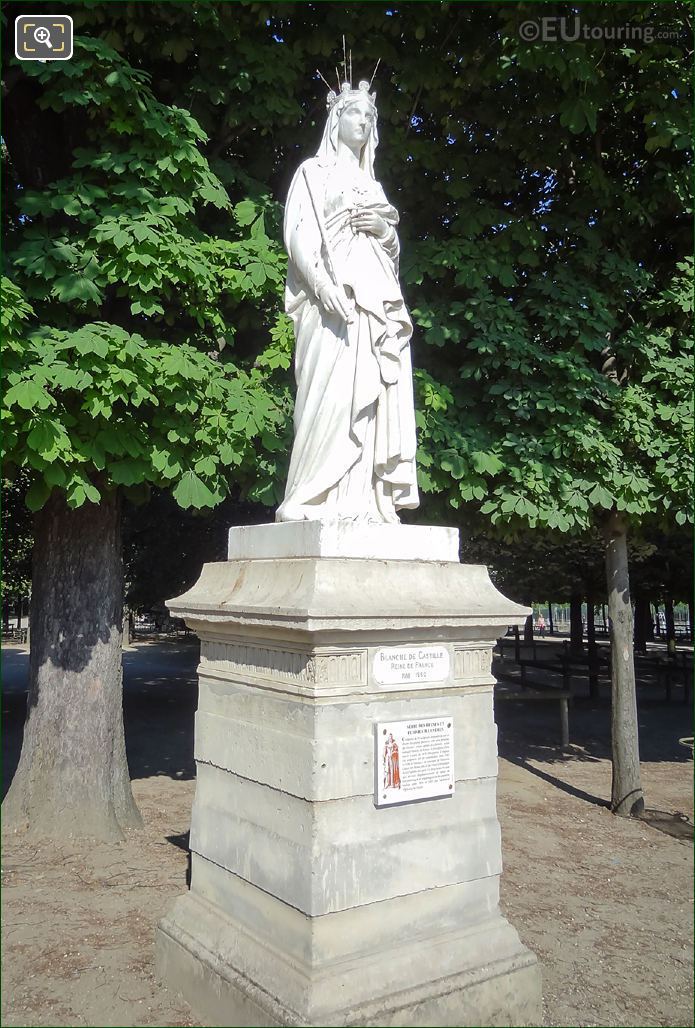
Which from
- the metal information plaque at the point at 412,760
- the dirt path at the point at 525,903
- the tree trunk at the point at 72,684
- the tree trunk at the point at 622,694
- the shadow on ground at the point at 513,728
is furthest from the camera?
the shadow on ground at the point at 513,728

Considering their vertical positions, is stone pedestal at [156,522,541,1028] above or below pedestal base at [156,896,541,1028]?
above

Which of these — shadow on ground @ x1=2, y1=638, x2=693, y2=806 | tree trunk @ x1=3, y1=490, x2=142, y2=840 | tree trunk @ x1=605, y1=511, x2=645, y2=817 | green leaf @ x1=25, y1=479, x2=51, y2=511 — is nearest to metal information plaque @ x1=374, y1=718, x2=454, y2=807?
green leaf @ x1=25, y1=479, x2=51, y2=511

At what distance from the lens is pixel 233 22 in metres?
6.62

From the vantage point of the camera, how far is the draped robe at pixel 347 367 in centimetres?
441

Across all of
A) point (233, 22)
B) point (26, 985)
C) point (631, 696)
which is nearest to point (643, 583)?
point (631, 696)

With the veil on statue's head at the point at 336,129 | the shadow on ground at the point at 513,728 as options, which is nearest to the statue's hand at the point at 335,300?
the veil on statue's head at the point at 336,129

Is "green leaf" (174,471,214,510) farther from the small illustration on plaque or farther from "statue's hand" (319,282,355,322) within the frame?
the small illustration on plaque

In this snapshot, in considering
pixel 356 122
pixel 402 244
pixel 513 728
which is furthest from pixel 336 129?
pixel 513 728

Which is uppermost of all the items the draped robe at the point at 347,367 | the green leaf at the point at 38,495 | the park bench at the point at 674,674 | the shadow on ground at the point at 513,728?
the draped robe at the point at 347,367

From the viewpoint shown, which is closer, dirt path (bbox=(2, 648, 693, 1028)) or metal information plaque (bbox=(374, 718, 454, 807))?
metal information plaque (bbox=(374, 718, 454, 807))

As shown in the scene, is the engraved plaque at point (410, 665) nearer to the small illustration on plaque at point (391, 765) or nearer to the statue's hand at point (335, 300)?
the small illustration on plaque at point (391, 765)

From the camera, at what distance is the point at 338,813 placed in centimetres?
366

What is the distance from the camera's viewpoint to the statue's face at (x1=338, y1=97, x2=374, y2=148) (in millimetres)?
4641

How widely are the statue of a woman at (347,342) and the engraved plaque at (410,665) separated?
0.78m
